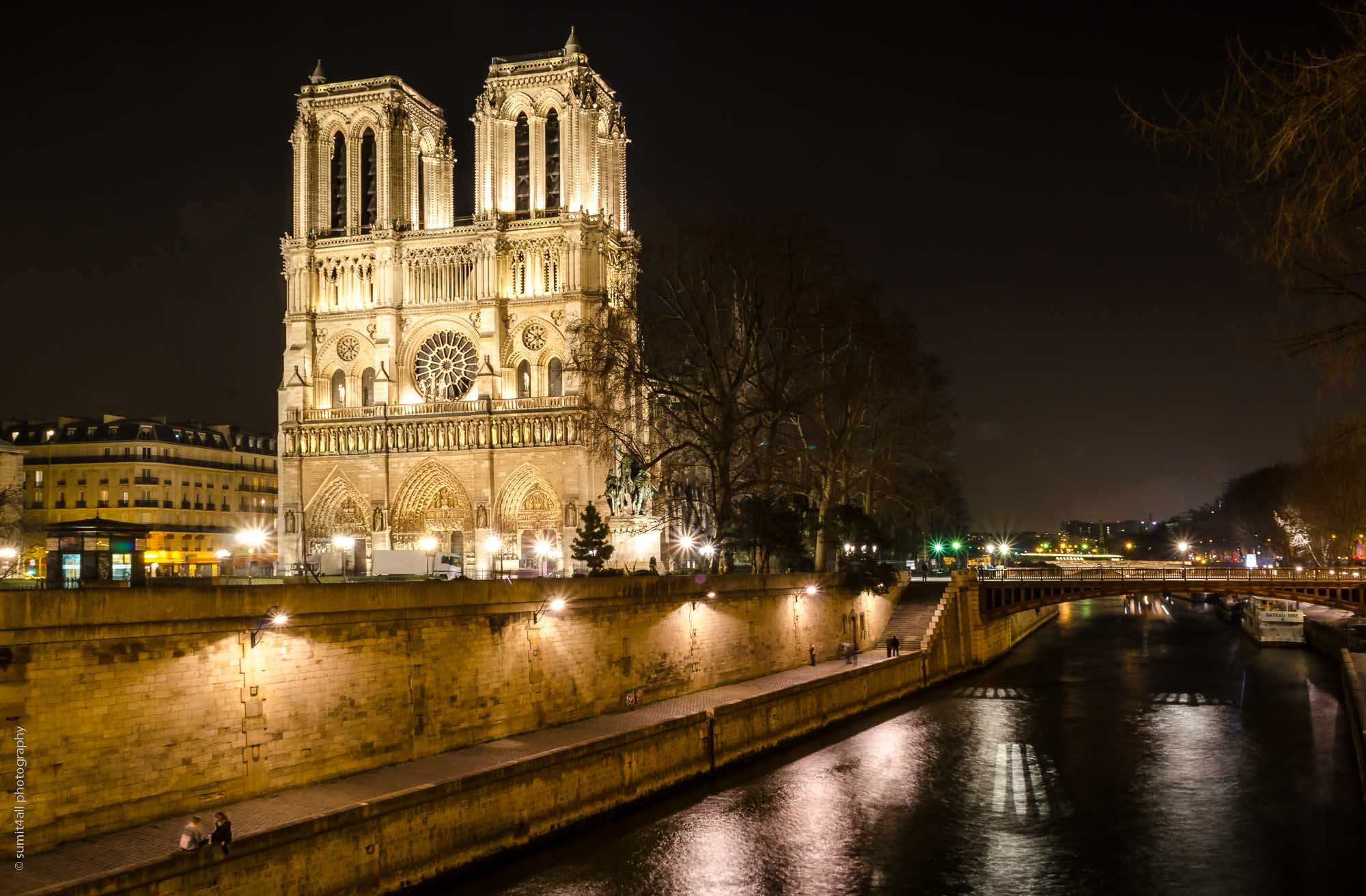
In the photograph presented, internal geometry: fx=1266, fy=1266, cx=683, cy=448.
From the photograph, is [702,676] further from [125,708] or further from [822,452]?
[125,708]

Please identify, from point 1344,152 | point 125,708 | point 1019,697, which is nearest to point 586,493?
point 1019,697

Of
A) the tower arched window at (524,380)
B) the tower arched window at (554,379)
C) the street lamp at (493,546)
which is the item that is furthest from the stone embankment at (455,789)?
the tower arched window at (524,380)

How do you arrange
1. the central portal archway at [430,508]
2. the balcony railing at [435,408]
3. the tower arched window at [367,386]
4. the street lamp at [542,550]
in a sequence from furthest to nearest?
the tower arched window at [367,386]
the central portal archway at [430,508]
the balcony railing at [435,408]
the street lamp at [542,550]

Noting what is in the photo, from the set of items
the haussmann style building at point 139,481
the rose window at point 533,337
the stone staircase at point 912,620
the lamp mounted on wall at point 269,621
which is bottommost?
the stone staircase at point 912,620

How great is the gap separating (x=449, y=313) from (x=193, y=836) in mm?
42786

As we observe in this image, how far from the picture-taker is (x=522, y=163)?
177 feet

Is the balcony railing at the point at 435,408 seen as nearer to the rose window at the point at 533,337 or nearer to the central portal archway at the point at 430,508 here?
the rose window at the point at 533,337

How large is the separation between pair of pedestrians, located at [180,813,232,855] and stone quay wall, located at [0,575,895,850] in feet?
5.28

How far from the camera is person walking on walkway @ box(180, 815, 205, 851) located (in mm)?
11688

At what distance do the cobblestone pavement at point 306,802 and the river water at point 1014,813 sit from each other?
1.54m

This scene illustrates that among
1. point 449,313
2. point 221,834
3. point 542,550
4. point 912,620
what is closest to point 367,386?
point 449,313

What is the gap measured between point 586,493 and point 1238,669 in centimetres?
2368

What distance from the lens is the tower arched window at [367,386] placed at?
54.0 meters

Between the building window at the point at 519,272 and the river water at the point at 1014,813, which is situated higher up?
the building window at the point at 519,272
